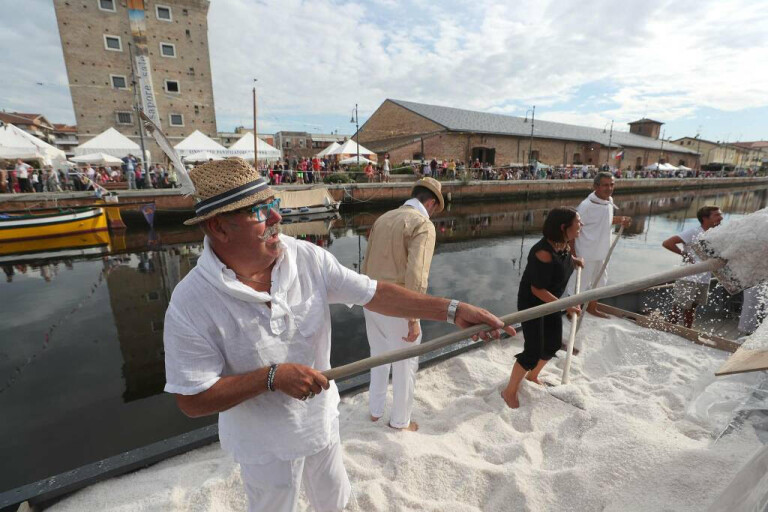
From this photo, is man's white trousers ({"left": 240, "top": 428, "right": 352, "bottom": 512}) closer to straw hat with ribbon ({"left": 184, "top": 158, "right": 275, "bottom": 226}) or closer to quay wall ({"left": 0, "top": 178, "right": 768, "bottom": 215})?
straw hat with ribbon ({"left": 184, "top": 158, "right": 275, "bottom": 226})

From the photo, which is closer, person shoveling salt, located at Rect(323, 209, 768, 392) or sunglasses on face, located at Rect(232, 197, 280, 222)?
sunglasses on face, located at Rect(232, 197, 280, 222)

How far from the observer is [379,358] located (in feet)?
5.47

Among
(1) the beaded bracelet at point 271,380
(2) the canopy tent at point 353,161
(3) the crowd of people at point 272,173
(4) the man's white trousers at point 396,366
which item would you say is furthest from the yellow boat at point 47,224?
(1) the beaded bracelet at point 271,380

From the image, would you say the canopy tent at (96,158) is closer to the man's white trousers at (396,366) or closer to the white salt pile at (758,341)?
the man's white trousers at (396,366)

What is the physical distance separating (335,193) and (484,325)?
71.6 feet

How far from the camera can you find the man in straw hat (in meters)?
1.38

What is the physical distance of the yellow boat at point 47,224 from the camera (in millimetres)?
13312

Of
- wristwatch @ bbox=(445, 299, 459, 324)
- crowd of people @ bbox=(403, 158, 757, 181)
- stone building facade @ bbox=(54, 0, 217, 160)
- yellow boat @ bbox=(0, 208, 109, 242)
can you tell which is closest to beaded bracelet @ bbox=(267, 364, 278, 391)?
wristwatch @ bbox=(445, 299, 459, 324)

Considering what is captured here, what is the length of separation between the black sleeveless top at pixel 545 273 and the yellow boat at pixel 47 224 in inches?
681

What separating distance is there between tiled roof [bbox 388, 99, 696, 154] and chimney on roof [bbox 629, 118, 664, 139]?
1820cm

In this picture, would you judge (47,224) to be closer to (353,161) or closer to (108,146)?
(108,146)

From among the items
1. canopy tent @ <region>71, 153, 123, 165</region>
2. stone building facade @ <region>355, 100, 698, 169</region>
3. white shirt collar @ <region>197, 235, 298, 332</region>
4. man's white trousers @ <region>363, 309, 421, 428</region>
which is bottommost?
man's white trousers @ <region>363, 309, 421, 428</region>

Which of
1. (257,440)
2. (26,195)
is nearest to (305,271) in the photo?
(257,440)

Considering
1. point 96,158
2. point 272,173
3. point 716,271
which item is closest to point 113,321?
point 716,271
